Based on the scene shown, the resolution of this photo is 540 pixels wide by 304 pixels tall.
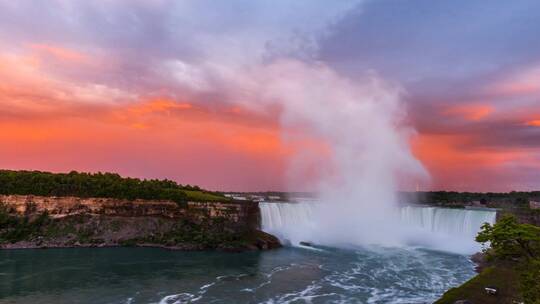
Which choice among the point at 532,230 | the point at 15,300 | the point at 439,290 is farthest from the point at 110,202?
the point at 532,230

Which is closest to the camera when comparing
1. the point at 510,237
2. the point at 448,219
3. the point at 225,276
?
the point at 510,237

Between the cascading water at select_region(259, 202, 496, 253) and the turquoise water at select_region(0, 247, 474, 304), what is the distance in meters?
8.66

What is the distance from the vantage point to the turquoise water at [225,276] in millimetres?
29547

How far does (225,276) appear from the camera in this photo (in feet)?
121

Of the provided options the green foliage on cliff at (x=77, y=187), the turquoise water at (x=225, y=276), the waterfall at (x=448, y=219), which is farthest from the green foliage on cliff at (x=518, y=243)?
the green foliage on cliff at (x=77, y=187)

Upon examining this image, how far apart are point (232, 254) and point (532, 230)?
39.1 m

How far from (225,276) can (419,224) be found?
43642 millimetres

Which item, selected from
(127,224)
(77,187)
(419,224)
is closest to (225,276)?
(127,224)

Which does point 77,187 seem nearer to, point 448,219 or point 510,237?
point 510,237

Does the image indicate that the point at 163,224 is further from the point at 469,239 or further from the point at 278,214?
the point at 469,239

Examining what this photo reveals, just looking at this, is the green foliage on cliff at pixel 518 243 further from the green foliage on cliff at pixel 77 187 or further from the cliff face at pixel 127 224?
the green foliage on cliff at pixel 77 187

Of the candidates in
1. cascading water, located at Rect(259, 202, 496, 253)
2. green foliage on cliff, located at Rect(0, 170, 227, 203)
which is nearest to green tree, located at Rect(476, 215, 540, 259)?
cascading water, located at Rect(259, 202, 496, 253)

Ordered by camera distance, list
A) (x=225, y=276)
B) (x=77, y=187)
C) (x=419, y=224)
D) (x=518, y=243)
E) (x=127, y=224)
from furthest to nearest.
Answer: (x=419, y=224)
(x=77, y=187)
(x=127, y=224)
(x=225, y=276)
(x=518, y=243)

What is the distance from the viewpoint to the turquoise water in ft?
96.9
